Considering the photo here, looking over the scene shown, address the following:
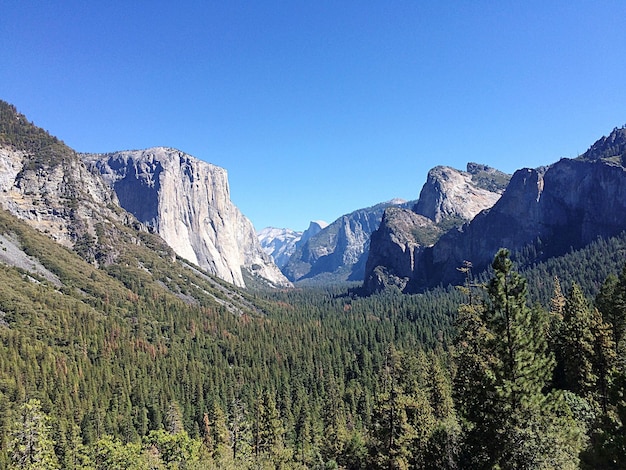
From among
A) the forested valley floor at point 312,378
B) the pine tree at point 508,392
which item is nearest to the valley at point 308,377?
the pine tree at point 508,392

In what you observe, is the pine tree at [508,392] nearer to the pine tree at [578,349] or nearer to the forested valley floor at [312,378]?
the forested valley floor at [312,378]

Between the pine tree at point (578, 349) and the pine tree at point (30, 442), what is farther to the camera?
the pine tree at point (578, 349)

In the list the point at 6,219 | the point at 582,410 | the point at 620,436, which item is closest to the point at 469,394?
the point at 620,436

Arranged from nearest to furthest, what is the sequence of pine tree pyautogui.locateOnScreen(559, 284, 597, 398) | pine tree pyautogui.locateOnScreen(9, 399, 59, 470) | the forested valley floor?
the forested valley floor
pine tree pyautogui.locateOnScreen(9, 399, 59, 470)
pine tree pyautogui.locateOnScreen(559, 284, 597, 398)

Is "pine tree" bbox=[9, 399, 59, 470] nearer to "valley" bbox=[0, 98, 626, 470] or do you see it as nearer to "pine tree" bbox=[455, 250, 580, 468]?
"valley" bbox=[0, 98, 626, 470]

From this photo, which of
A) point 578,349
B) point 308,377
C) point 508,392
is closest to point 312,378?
point 308,377

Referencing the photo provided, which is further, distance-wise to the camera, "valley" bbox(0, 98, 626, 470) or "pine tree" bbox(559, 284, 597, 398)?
"pine tree" bbox(559, 284, 597, 398)

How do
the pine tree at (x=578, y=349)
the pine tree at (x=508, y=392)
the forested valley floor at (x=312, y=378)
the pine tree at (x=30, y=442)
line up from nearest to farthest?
the pine tree at (x=508, y=392), the forested valley floor at (x=312, y=378), the pine tree at (x=30, y=442), the pine tree at (x=578, y=349)

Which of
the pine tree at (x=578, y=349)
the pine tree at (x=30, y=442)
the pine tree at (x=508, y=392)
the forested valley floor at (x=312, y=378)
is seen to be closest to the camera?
the pine tree at (x=508, y=392)

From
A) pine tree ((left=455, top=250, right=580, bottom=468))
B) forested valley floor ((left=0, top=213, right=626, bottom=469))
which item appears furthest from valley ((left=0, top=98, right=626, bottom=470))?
forested valley floor ((left=0, top=213, right=626, bottom=469))

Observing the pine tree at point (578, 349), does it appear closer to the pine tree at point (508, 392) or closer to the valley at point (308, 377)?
the valley at point (308, 377)

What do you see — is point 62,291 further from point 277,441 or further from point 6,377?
point 277,441

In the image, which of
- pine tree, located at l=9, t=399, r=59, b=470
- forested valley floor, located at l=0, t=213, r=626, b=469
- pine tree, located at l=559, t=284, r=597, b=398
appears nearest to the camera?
forested valley floor, located at l=0, t=213, r=626, b=469

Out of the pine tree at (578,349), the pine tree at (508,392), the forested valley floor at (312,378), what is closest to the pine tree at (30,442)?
the forested valley floor at (312,378)
